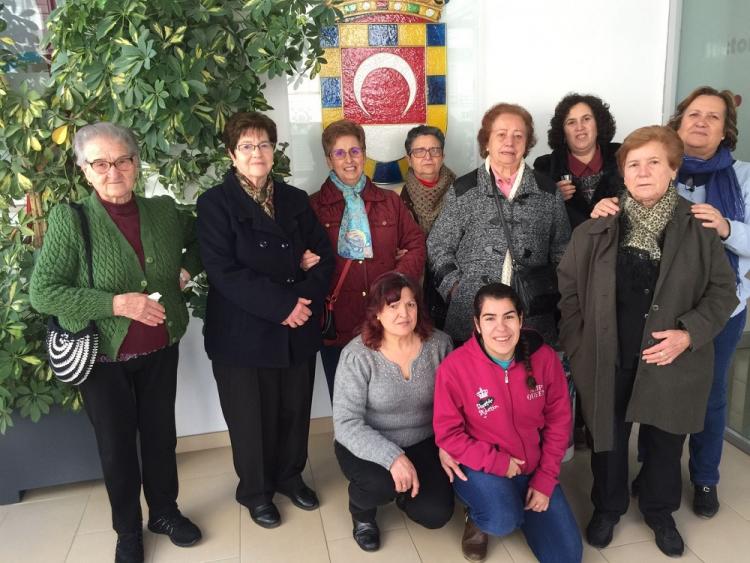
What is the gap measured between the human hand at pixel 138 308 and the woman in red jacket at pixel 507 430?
3.29 feet

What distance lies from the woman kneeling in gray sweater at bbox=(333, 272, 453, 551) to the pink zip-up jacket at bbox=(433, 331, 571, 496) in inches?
5.4

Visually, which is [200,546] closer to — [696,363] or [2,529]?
[2,529]

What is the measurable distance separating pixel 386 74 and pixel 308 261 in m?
1.14

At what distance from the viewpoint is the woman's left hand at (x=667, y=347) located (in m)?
1.94

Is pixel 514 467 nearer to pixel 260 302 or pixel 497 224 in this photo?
pixel 497 224

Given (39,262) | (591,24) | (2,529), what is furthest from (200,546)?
(591,24)

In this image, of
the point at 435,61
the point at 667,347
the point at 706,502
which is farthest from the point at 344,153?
the point at 706,502

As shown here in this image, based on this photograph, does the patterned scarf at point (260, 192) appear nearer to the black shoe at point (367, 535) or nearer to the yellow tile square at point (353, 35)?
the yellow tile square at point (353, 35)

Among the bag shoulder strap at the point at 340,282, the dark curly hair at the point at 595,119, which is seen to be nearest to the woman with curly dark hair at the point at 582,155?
the dark curly hair at the point at 595,119

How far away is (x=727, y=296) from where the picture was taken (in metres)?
1.94

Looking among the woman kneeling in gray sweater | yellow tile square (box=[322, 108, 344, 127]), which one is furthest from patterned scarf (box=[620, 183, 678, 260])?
yellow tile square (box=[322, 108, 344, 127])

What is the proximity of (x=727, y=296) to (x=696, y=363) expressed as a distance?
247 mm

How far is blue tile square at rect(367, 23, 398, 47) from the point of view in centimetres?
278

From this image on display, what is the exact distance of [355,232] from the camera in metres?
2.48
